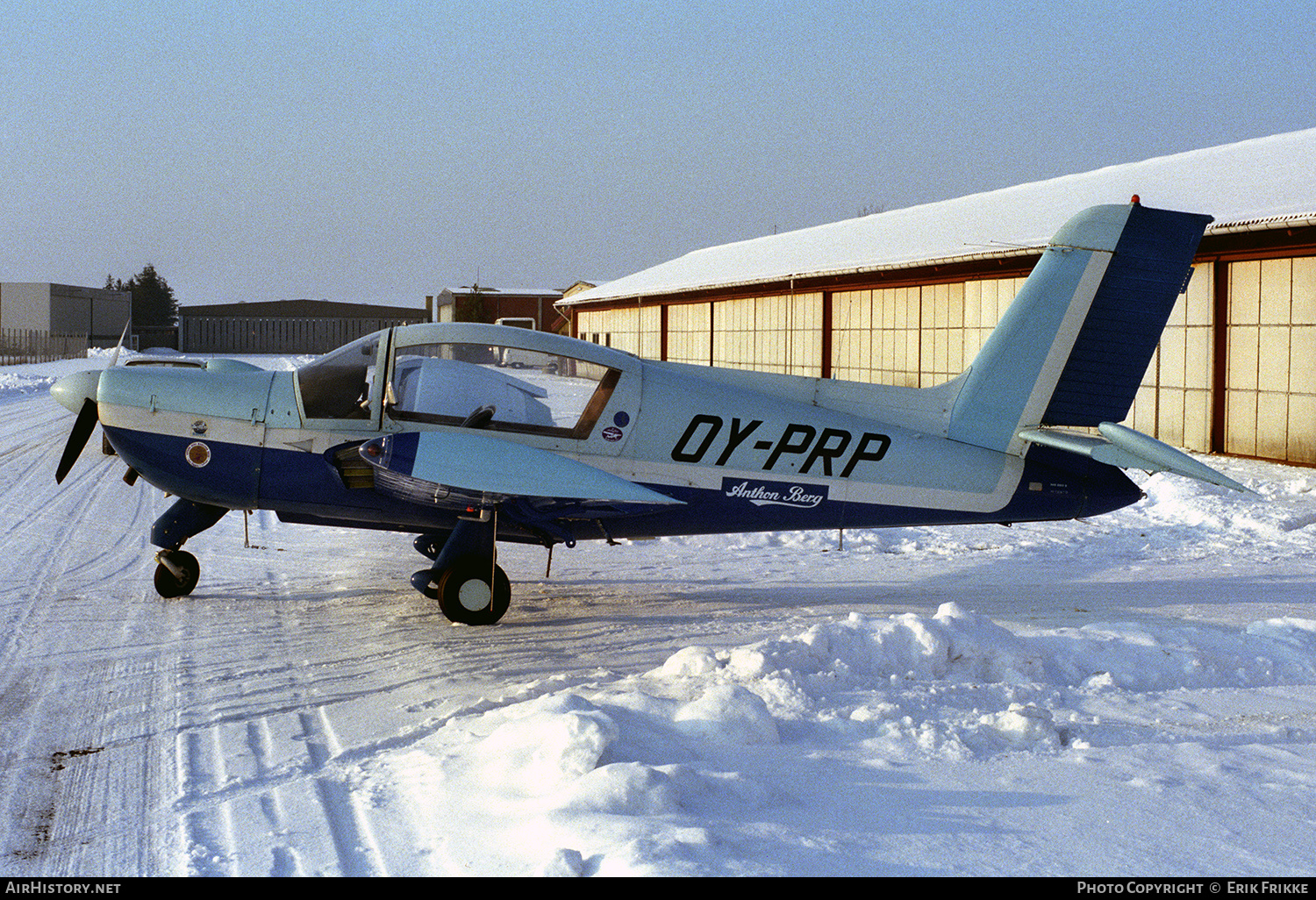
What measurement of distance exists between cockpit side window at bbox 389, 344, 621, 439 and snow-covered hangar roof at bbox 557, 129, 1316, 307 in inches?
203

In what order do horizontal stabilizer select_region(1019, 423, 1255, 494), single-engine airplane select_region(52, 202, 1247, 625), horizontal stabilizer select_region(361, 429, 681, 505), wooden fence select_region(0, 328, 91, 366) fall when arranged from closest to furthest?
horizontal stabilizer select_region(361, 429, 681, 505) < horizontal stabilizer select_region(1019, 423, 1255, 494) < single-engine airplane select_region(52, 202, 1247, 625) < wooden fence select_region(0, 328, 91, 366)

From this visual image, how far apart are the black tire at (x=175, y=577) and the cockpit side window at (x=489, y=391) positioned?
1.90 meters

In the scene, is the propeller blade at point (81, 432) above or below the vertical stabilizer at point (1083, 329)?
below

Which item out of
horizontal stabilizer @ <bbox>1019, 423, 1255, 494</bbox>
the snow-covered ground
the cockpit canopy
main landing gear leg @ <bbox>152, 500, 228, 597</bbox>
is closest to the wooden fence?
main landing gear leg @ <bbox>152, 500, 228, 597</bbox>

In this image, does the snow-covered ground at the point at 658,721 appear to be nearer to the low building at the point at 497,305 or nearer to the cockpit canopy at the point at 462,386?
the cockpit canopy at the point at 462,386

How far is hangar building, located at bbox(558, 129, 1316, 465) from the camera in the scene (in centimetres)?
1548

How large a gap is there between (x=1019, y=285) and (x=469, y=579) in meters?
15.7

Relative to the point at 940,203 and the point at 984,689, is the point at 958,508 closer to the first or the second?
the point at 984,689

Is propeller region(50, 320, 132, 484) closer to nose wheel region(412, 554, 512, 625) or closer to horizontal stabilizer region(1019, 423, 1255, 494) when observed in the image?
nose wheel region(412, 554, 512, 625)

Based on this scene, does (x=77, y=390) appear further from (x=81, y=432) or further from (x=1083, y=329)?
(x=1083, y=329)

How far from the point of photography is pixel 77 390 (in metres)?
7.52

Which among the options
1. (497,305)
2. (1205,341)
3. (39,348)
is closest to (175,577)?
(1205,341)

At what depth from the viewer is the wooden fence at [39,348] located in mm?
54688

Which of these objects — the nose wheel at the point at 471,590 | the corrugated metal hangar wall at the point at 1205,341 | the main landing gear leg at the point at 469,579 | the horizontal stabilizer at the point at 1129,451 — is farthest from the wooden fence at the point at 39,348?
the horizontal stabilizer at the point at 1129,451
